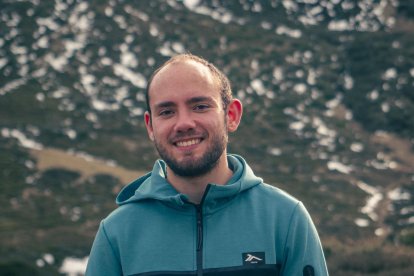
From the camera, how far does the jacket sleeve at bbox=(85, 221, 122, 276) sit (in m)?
3.02

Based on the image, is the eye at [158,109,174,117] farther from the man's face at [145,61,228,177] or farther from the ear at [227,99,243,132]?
the ear at [227,99,243,132]

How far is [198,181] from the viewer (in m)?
3.09

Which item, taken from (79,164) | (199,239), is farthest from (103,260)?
(79,164)

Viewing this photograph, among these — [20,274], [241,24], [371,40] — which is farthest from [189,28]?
[20,274]

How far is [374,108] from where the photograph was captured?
3294cm

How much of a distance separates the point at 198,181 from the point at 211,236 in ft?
0.78

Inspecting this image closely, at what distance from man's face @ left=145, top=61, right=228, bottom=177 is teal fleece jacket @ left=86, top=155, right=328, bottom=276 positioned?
4.9 inches

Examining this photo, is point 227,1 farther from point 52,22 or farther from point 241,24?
point 52,22

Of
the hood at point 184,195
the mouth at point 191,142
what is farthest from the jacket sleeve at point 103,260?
the mouth at point 191,142

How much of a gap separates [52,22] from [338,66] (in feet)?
47.1

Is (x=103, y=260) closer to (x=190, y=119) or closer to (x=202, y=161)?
(x=202, y=161)

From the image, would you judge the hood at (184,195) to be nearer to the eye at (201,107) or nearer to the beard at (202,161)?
the beard at (202,161)

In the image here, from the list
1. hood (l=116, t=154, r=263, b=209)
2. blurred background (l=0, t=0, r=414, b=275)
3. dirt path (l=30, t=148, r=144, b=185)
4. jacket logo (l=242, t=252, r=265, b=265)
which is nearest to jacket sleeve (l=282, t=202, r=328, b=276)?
jacket logo (l=242, t=252, r=265, b=265)

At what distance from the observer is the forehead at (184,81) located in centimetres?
303
